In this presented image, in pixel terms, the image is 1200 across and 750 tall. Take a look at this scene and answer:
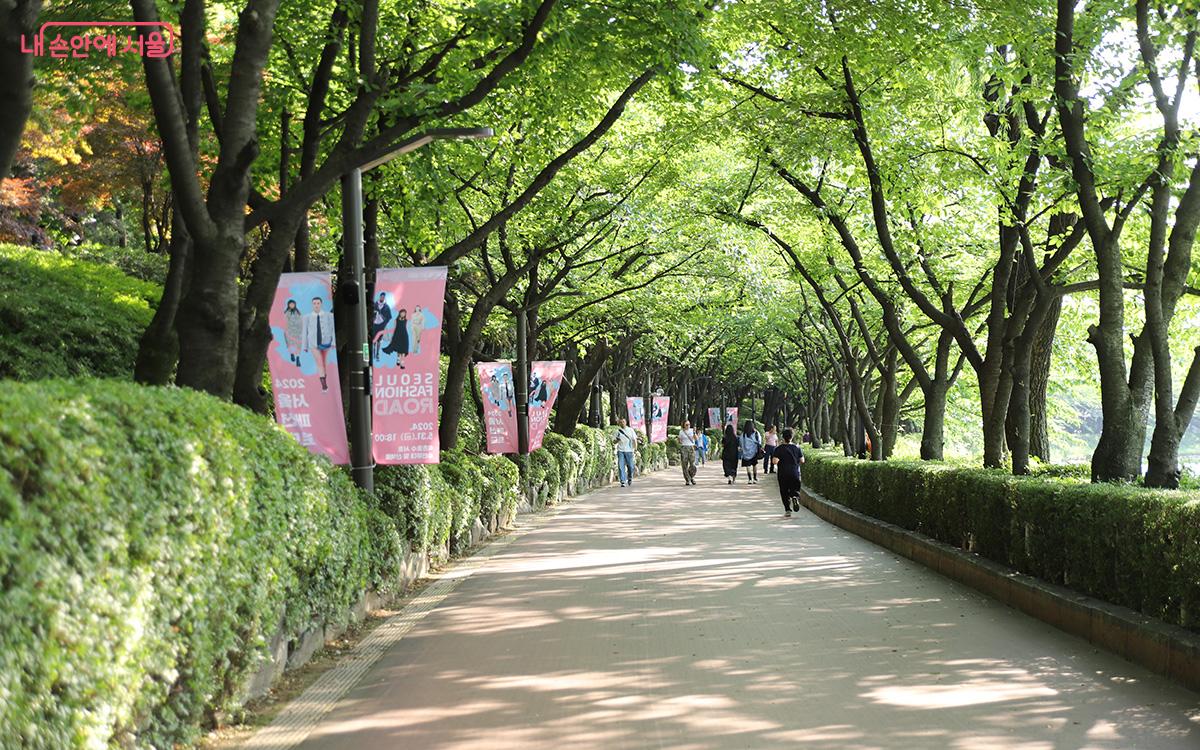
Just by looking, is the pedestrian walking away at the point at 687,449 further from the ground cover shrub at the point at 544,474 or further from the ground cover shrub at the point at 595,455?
Result: the ground cover shrub at the point at 544,474

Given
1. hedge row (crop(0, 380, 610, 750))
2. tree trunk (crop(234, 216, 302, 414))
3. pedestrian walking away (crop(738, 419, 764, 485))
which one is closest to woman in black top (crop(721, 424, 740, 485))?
pedestrian walking away (crop(738, 419, 764, 485))

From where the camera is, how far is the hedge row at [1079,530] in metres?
7.44

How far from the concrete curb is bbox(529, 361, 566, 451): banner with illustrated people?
433 inches

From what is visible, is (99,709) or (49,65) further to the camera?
(49,65)

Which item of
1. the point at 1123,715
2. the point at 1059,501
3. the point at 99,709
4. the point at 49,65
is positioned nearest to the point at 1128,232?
the point at 1059,501

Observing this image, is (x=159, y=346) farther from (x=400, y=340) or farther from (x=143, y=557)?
(x=143, y=557)

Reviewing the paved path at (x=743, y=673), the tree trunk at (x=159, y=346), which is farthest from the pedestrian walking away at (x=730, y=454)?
the tree trunk at (x=159, y=346)

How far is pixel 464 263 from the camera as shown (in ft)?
84.2

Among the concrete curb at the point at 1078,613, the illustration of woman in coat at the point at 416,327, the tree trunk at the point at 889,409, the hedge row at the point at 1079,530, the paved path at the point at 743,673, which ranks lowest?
the paved path at the point at 743,673

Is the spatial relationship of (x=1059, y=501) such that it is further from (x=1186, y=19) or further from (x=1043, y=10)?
(x=1043, y=10)

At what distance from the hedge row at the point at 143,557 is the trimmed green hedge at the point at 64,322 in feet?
26.5

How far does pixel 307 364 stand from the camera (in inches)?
427

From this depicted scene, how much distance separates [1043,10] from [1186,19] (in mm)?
2775

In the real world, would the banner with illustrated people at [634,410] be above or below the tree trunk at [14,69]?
below
